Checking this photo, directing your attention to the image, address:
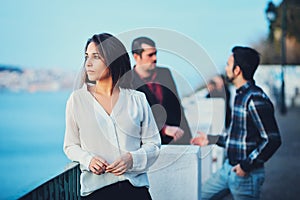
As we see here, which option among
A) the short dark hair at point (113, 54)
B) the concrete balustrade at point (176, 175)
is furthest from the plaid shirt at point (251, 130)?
the short dark hair at point (113, 54)

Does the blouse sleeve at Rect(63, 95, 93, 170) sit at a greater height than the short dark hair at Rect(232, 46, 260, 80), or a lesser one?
lesser

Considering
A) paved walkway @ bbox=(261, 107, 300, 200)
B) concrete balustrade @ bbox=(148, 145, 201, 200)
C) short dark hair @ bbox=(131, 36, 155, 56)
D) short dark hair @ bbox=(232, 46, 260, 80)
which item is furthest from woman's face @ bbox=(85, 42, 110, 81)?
paved walkway @ bbox=(261, 107, 300, 200)

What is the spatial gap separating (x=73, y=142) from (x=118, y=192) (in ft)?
0.72

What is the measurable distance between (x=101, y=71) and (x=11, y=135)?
235cm

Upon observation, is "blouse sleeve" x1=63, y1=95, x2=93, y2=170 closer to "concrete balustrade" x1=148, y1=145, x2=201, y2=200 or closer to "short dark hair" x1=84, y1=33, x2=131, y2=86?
"short dark hair" x1=84, y1=33, x2=131, y2=86

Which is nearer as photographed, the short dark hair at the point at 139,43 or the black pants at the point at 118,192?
the black pants at the point at 118,192

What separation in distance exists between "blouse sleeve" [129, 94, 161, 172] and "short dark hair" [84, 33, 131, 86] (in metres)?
0.12

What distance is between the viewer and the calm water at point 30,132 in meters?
2.51

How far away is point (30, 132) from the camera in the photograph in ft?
17.6

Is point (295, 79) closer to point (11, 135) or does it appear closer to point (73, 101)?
point (11, 135)

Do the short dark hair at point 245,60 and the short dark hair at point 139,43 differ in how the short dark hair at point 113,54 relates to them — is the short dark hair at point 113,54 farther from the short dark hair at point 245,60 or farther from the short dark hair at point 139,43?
the short dark hair at point 245,60

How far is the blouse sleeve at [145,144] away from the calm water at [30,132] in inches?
14.0

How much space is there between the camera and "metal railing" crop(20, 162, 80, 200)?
201cm

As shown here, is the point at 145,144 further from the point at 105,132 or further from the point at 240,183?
the point at 240,183
